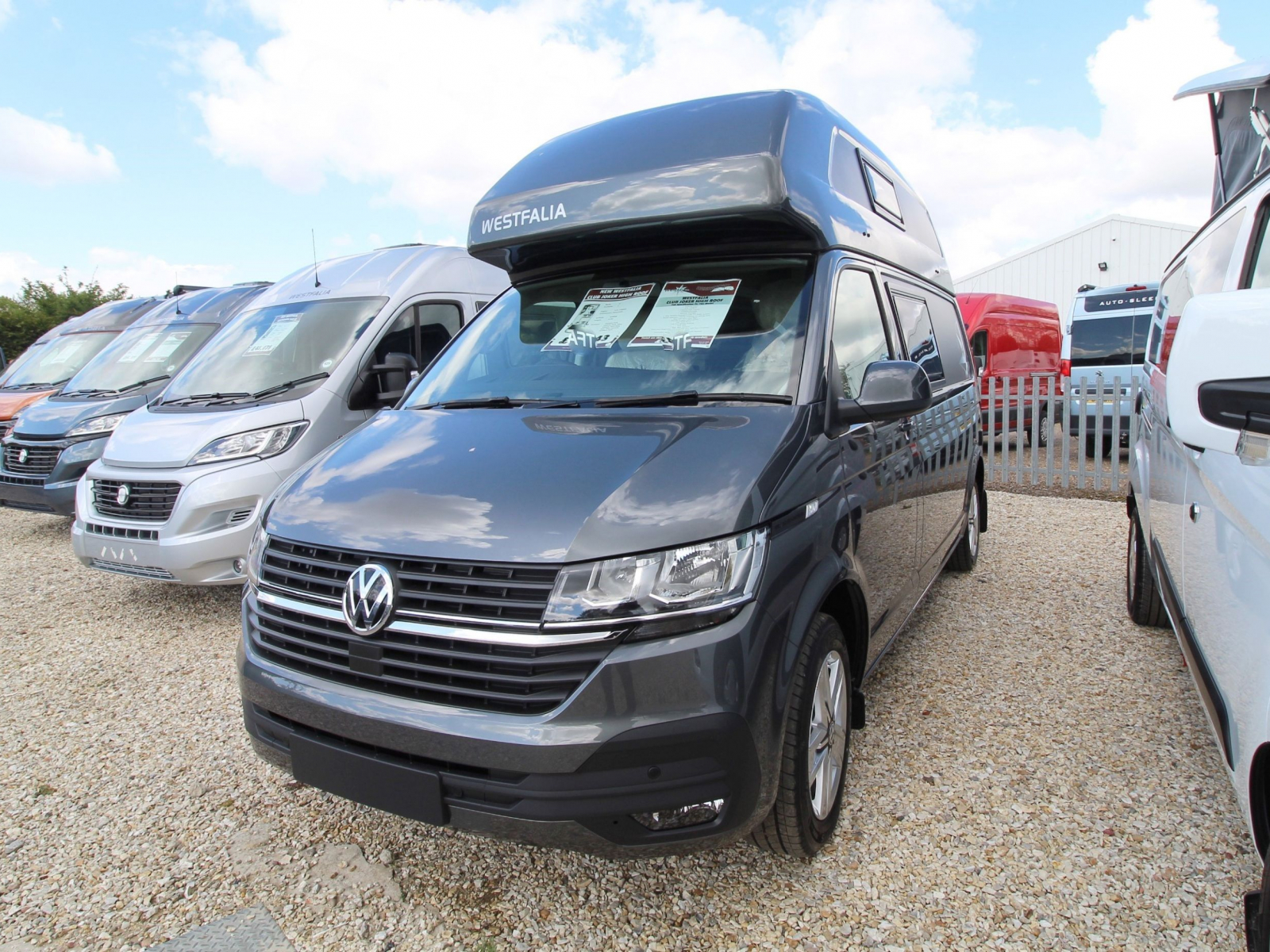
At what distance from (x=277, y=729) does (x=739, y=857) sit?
1.49 m

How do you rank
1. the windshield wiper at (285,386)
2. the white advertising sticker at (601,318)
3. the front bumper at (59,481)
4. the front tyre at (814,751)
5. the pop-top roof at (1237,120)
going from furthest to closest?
the front bumper at (59,481) < the windshield wiper at (285,386) < the pop-top roof at (1237,120) < the white advertising sticker at (601,318) < the front tyre at (814,751)

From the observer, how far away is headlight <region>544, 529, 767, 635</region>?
6.50ft

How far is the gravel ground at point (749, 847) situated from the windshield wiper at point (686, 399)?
1.47 m

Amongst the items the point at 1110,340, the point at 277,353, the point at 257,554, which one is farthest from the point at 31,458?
the point at 1110,340

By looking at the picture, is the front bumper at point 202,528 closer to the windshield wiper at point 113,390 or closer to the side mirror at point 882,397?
the windshield wiper at point 113,390

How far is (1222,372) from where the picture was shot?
1.48m

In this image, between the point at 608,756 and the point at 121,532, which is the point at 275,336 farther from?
the point at 608,756

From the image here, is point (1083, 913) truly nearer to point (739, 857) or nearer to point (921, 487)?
point (739, 857)

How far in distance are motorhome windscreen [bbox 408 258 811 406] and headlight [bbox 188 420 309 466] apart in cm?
219

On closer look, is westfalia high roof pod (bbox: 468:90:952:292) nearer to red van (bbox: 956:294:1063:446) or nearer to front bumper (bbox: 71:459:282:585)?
front bumper (bbox: 71:459:282:585)

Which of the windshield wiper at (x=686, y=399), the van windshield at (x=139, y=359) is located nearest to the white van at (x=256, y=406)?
the windshield wiper at (x=686, y=399)

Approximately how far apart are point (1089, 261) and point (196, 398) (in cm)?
2960

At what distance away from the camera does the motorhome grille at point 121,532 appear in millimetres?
4984

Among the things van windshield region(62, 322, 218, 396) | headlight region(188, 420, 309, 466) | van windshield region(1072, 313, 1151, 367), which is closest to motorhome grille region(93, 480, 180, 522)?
headlight region(188, 420, 309, 466)
